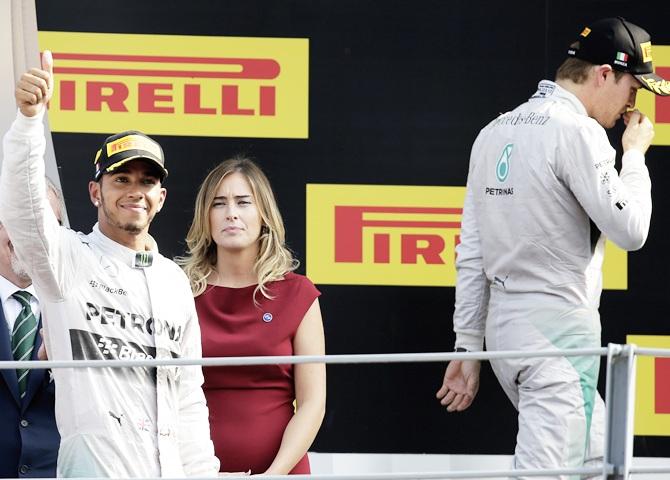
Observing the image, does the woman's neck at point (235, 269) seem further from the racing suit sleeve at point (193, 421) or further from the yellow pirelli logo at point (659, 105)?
the yellow pirelli logo at point (659, 105)

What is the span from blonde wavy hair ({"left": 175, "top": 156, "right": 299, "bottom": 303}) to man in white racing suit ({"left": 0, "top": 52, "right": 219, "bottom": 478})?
44 centimetres

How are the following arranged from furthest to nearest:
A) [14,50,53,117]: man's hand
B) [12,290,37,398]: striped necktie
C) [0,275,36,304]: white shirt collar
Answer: [0,275,36,304]: white shirt collar, [12,290,37,398]: striped necktie, [14,50,53,117]: man's hand

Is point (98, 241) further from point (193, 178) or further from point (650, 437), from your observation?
point (650, 437)

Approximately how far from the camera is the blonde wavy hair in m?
3.19

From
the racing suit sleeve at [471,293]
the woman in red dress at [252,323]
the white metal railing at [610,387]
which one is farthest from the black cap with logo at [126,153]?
the racing suit sleeve at [471,293]

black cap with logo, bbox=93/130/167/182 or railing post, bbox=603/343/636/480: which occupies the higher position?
black cap with logo, bbox=93/130/167/182

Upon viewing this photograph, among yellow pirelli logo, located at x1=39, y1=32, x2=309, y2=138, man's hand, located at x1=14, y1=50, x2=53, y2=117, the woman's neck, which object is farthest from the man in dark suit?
yellow pirelli logo, located at x1=39, y1=32, x2=309, y2=138

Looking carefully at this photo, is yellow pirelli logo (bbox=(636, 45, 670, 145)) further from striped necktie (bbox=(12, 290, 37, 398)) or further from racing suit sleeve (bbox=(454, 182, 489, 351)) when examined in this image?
striped necktie (bbox=(12, 290, 37, 398))

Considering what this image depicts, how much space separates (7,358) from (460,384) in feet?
3.59

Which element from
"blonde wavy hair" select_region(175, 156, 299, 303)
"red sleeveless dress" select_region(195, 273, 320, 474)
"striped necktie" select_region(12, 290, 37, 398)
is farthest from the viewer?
"blonde wavy hair" select_region(175, 156, 299, 303)

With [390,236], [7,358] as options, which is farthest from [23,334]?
[390,236]

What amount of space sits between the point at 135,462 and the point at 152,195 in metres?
0.55

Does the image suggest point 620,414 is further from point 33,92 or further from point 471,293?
point 33,92

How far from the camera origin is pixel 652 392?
3531 millimetres
